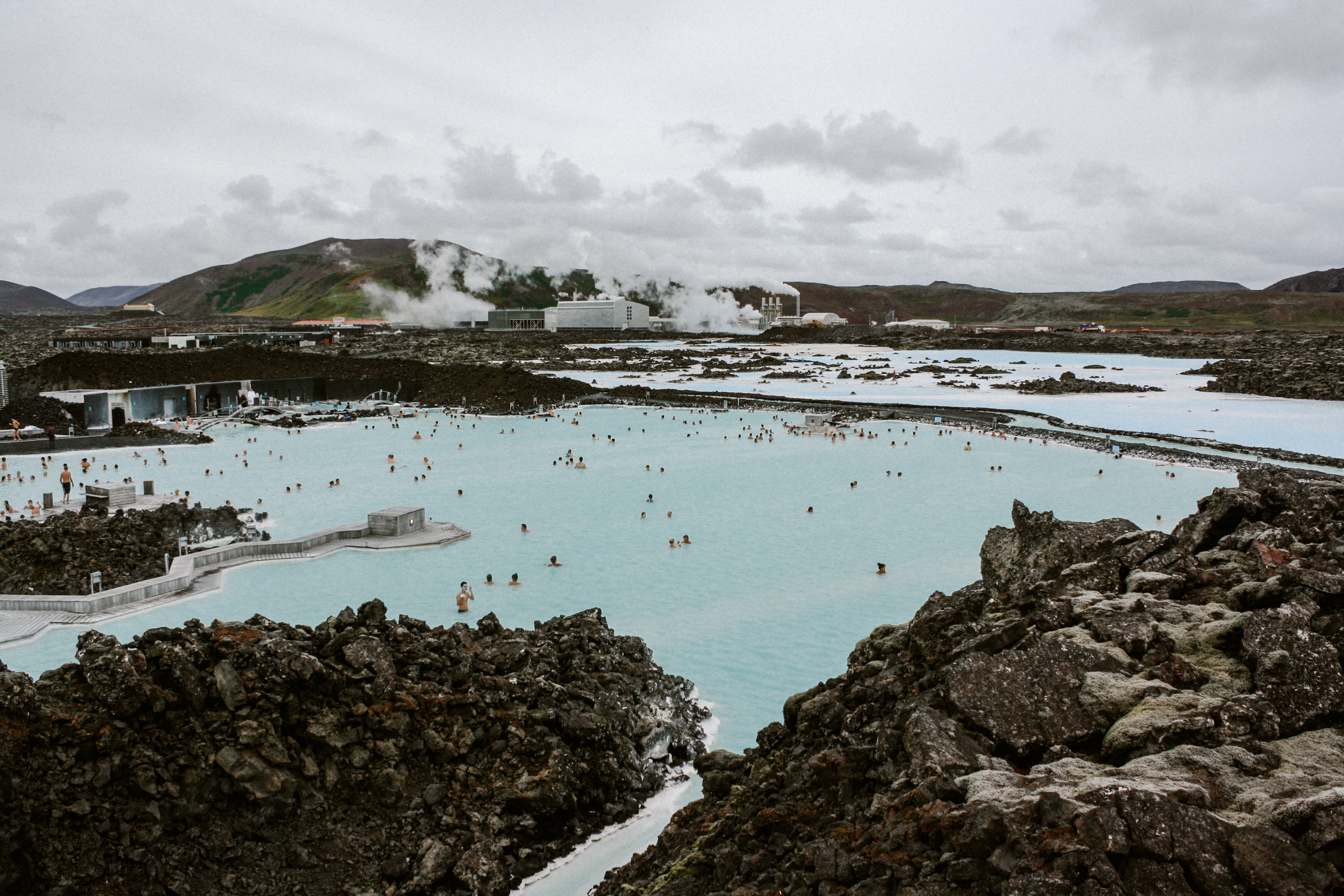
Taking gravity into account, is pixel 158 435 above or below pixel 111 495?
above

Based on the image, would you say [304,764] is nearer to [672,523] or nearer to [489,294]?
[672,523]

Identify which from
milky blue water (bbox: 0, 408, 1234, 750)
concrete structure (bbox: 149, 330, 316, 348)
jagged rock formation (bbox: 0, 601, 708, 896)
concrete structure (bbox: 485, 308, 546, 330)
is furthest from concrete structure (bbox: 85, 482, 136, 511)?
concrete structure (bbox: 485, 308, 546, 330)

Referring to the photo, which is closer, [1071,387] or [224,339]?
[1071,387]

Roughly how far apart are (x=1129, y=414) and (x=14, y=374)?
5709 centimetres

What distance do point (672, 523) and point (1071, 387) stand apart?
35.7m

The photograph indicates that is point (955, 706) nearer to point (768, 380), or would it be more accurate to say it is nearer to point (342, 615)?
point (342, 615)

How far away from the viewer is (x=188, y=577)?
15.1 metres

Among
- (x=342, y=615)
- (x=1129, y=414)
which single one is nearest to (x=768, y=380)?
(x=1129, y=414)

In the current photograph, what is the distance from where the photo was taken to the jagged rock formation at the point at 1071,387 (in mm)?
47250

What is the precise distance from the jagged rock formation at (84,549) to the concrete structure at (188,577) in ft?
1.05

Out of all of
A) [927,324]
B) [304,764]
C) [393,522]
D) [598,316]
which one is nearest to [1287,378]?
[393,522]

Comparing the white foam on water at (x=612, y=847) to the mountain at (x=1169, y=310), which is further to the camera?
the mountain at (x=1169, y=310)

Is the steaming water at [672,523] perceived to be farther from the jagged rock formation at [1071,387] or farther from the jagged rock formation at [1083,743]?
the jagged rock formation at [1071,387]

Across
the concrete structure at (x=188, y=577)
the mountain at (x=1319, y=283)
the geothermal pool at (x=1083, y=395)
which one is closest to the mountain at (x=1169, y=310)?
the mountain at (x=1319, y=283)
